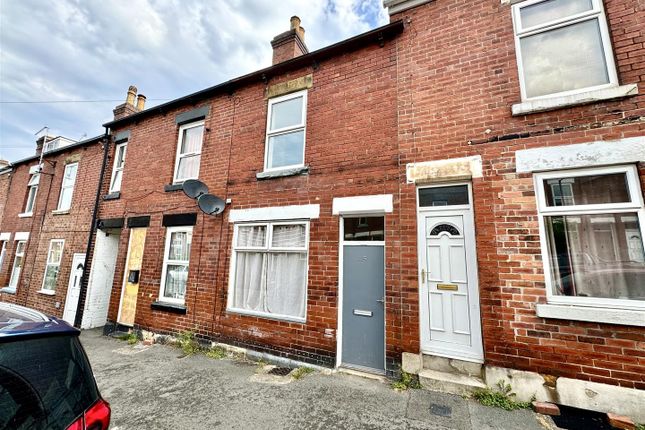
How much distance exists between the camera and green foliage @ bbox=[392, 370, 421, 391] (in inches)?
159

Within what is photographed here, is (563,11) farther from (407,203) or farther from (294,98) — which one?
(294,98)

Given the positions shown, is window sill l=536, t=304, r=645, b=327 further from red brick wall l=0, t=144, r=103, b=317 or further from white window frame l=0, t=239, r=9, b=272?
white window frame l=0, t=239, r=9, b=272

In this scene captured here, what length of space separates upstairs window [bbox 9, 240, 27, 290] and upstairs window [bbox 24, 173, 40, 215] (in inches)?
53.6

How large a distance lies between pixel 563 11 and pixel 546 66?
902 mm

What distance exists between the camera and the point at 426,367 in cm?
423

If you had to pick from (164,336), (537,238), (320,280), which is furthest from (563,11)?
Answer: (164,336)

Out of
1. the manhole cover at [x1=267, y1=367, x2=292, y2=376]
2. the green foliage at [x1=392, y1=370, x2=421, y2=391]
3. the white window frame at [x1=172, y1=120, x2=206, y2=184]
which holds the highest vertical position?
the white window frame at [x1=172, y1=120, x2=206, y2=184]

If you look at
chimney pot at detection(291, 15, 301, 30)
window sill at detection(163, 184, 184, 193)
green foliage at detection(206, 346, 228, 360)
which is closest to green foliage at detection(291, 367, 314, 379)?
green foliage at detection(206, 346, 228, 360)

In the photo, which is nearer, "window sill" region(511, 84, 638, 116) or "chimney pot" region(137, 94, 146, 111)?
"window sill" region(511, 84, 638, 116)

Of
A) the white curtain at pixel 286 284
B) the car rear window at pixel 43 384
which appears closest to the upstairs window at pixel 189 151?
the white curtain at pixel 286 284

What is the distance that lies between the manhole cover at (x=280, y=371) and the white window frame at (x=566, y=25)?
Answer: 18.7 ft

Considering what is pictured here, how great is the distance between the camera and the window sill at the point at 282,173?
5.64 metres

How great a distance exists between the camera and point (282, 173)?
583 centimetres

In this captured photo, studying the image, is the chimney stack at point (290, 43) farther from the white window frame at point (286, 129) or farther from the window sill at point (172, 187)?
the window sill at point (172, 187)
